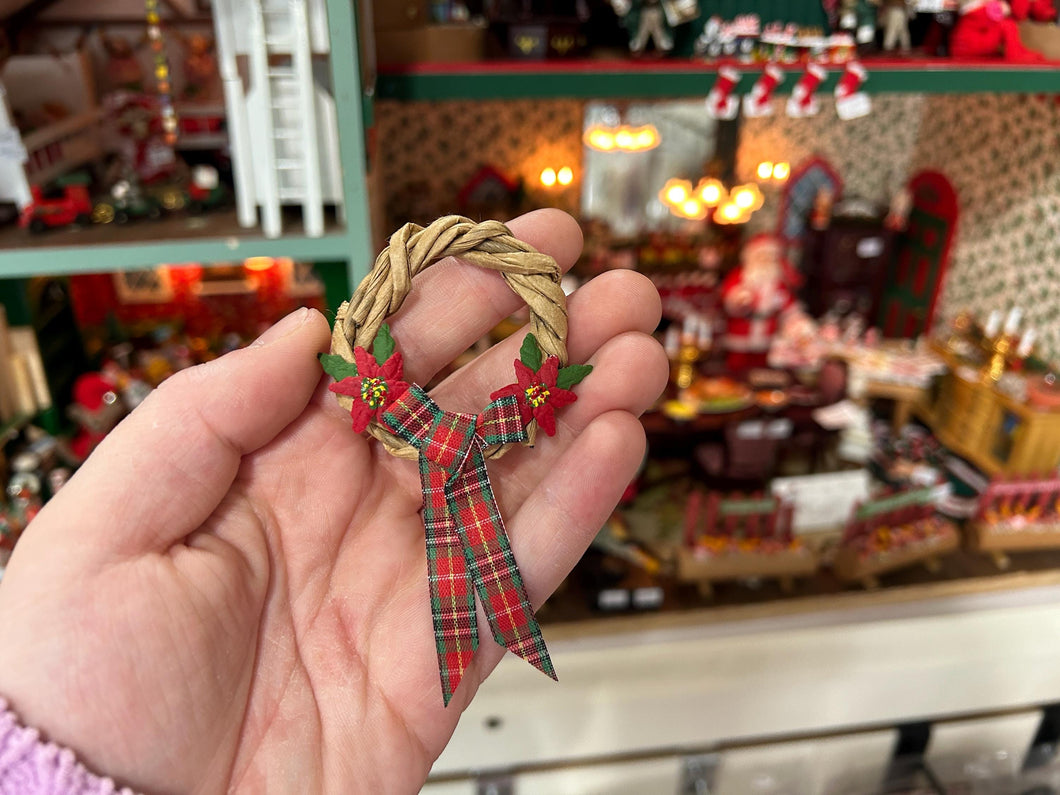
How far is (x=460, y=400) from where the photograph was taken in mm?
1075

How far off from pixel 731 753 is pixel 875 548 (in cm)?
80

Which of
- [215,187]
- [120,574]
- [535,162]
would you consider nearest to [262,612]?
[120,574]

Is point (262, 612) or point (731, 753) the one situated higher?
point (262, 612)

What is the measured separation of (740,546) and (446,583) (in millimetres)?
1564

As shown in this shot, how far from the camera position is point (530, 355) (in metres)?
0.97

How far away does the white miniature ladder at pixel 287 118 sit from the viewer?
52.2 inches

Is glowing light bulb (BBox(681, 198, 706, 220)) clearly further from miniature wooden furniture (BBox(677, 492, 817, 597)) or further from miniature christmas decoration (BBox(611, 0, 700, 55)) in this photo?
miniature wooden furniture (BBox(677, 492, 817, 597))

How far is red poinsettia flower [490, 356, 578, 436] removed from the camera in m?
0.95

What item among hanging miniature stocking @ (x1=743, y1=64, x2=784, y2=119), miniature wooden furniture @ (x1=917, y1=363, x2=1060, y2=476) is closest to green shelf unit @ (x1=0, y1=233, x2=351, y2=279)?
hanging miniature stocking @ (x1=743, y1=64, x2=784, y2=119)

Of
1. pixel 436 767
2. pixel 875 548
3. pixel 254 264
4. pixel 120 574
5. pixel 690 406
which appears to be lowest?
pixel 436 767

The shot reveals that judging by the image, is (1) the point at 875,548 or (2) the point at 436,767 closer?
(2) the point at 436,767

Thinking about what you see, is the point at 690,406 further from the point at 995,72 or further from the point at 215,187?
the point at 215,187

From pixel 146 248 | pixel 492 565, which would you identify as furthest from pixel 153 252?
pixel 492 565

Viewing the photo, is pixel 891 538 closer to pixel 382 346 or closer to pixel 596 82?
pixel 596 82
